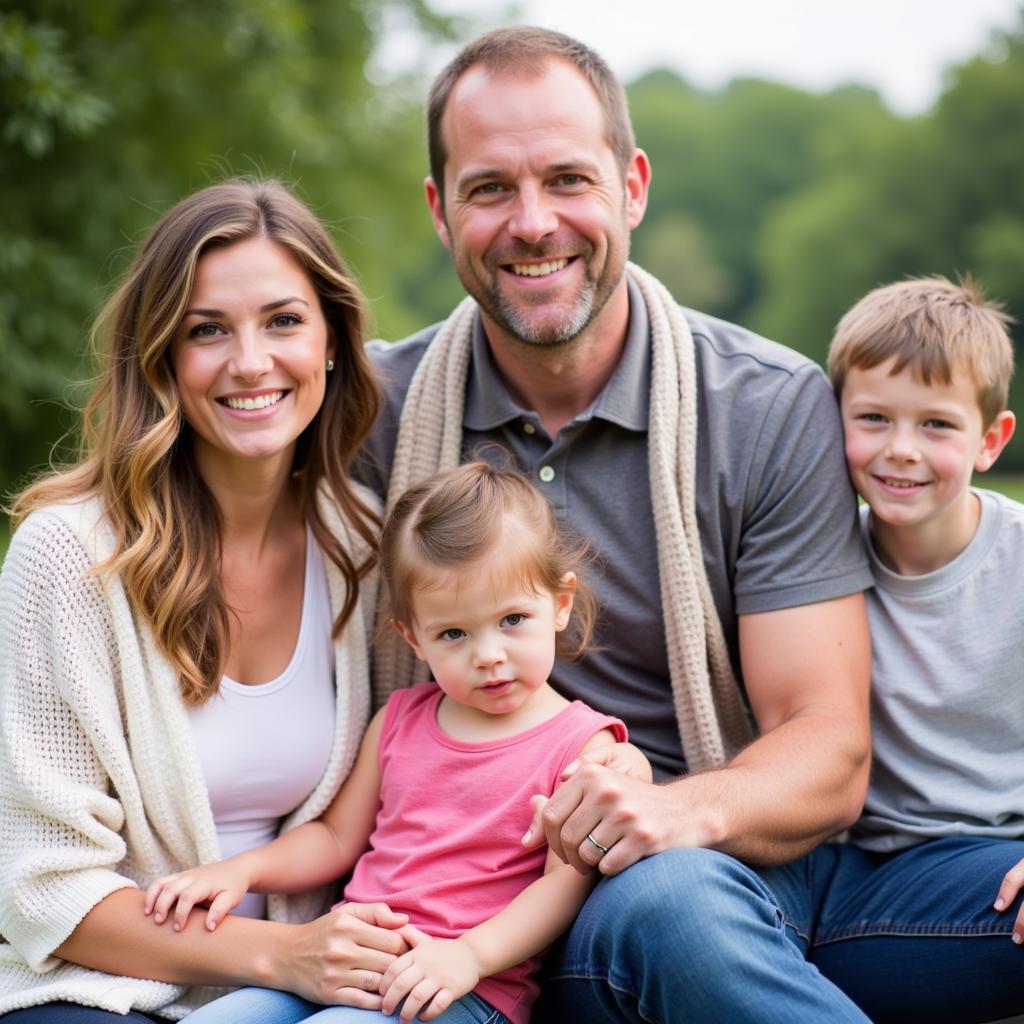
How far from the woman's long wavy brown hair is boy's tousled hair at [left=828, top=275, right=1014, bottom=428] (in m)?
1.06

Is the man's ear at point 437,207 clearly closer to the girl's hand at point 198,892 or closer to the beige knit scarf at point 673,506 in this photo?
the beige knit scarf at point 673,506

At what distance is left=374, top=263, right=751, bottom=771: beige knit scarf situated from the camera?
2939mm

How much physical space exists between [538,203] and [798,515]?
0.89 meters

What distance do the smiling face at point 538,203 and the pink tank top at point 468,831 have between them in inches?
37.2

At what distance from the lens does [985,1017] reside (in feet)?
8.55

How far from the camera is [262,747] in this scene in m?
2.78

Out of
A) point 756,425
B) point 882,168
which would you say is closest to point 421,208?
point 756,425

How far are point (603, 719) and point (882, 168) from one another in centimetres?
3909

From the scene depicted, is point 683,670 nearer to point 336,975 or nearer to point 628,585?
point 628,585

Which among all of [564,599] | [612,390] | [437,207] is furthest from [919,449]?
[437,207]

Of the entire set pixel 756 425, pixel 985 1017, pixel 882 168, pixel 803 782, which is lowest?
pixel 985 1017

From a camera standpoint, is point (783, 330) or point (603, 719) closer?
point (603, 719)

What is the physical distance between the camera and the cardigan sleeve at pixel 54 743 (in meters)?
2.53

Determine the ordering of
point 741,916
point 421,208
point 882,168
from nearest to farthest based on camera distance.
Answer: point 741,916 < point 421,208 < point 882,168
